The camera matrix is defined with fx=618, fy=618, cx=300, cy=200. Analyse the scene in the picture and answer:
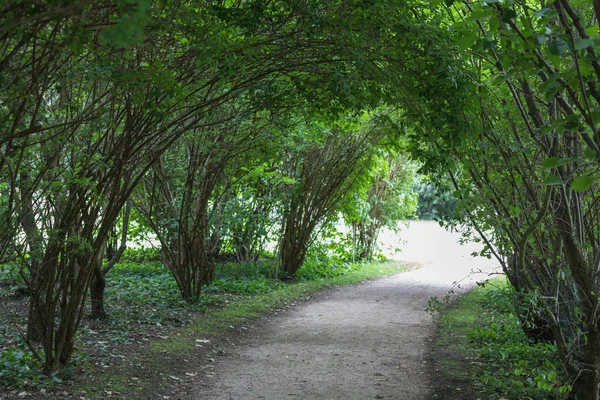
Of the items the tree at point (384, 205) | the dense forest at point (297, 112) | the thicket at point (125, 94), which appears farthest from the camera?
the tree at point (384, 205)

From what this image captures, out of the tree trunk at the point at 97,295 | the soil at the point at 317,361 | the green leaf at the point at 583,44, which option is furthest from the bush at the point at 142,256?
the green leaf at the point at 583,44

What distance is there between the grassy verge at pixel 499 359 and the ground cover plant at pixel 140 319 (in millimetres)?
3241

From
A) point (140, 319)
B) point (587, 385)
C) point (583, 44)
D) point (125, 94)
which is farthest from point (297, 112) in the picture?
point (583, 44)

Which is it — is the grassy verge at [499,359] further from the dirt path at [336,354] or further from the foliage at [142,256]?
the foliage at [142,256]

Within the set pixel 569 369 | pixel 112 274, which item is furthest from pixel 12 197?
pixel 112 274

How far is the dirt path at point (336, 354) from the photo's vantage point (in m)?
6.41

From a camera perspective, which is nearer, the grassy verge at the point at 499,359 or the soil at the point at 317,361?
the grassy verge at the point at 499,359

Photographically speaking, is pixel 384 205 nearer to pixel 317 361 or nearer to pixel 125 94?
pixel 317 361

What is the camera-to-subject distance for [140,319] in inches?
352

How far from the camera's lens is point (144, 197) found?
11578 millimetres

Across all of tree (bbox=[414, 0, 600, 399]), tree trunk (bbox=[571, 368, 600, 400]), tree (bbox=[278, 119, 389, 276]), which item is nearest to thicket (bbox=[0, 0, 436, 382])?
tree (bbox=[414, 0, 600, 399])

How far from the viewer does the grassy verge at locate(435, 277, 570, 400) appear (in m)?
6.16

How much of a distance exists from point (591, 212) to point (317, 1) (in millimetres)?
3312

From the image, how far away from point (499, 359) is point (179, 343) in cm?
396
